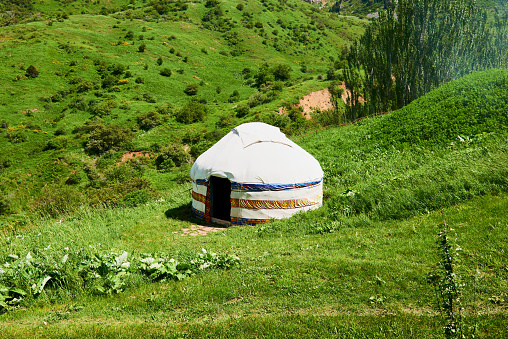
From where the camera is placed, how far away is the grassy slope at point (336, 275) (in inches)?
155

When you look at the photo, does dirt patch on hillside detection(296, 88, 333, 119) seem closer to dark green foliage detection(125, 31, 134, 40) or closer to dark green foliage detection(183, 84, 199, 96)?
dark green foliage detection(183, 84, 199, 96)

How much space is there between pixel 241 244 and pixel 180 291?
9.93 feet

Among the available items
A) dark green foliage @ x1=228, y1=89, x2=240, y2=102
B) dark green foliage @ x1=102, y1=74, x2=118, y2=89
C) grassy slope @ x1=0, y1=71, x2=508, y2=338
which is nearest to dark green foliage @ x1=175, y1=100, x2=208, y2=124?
dark green foliage @ x1=228, y1=89, x2=240, y2=102

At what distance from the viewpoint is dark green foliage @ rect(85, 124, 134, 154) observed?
34278 millimetres

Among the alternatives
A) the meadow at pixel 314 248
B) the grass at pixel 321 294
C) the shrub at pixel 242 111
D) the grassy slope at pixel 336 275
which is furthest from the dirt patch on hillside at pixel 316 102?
the grass at pixel 321 294

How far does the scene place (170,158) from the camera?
32.8 metres

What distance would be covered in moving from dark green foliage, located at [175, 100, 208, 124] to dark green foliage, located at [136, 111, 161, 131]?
2692 mm

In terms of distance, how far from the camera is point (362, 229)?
7285 millimetres

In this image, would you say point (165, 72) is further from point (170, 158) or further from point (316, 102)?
point (170, 158)

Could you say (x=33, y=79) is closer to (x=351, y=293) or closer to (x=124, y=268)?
(x=124, y=268)

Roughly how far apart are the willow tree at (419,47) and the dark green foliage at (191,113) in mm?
23039

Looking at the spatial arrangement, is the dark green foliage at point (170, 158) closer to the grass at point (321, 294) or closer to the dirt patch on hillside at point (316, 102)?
the dirt patch on hillside at point (316, 102)

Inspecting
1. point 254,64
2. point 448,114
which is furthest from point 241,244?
point 254,64

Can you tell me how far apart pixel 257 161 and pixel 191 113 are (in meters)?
31.8
